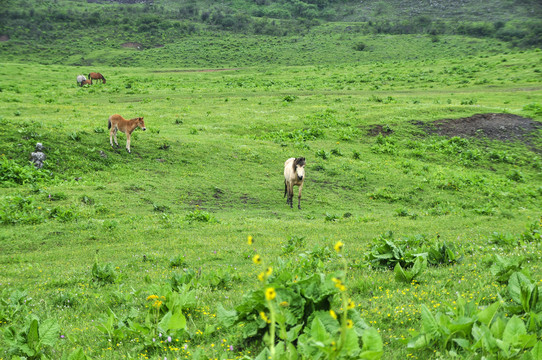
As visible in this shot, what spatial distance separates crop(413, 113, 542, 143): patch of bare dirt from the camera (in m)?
33.8

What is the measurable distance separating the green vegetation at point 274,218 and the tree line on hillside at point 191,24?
4801cm

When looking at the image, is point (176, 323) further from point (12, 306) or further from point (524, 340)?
point (524, 340)

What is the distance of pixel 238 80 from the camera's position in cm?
5903

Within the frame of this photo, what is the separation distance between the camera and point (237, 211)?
19688mm

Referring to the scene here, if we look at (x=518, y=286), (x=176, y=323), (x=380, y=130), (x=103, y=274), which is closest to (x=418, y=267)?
(x=518, y=286)

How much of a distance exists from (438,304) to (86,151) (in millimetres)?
21404

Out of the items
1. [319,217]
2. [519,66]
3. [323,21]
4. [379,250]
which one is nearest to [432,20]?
[323,21]

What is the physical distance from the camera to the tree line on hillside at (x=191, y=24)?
10094 cm

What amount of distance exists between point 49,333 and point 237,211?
14.5 metres

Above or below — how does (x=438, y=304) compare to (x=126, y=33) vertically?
below

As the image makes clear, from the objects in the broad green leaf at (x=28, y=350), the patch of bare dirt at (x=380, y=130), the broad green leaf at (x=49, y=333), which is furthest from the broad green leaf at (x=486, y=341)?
the patch of bare dirt at (x=380, y=130)

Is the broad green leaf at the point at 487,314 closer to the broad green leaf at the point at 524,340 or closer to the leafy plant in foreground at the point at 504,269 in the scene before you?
the broad green leaf at the point at 524,340

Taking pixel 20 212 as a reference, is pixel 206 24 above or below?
above

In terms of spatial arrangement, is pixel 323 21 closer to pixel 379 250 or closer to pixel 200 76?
pixel 200 76
